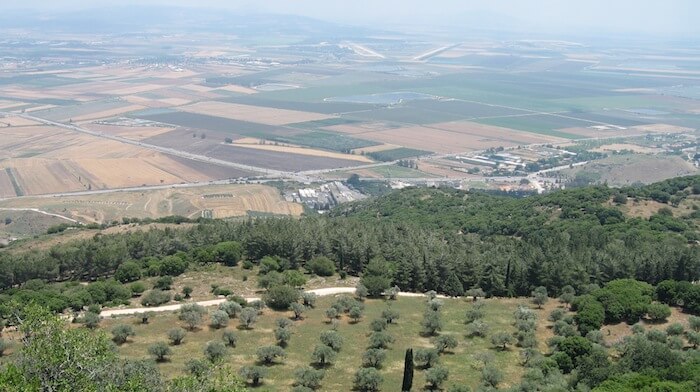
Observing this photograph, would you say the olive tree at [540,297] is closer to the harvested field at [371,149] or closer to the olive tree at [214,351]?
the olive tree at [214,351]

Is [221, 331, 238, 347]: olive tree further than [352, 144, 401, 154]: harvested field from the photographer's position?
No

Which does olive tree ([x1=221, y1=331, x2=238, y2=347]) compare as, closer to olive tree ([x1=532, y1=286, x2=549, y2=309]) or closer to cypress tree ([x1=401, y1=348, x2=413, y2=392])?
cypress tree ([x1=401, y1=348, x2=413, y2=392])

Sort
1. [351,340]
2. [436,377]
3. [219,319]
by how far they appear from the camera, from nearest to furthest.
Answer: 1. [436,377]
2. [351,340]
3. [219,319]

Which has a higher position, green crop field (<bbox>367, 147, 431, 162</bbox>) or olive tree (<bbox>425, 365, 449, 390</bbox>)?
olive tree (<bbox>425, 365, 449, 390</bbox>)

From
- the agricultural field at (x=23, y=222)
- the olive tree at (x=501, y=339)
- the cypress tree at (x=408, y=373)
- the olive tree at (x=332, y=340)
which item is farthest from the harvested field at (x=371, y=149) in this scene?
the cypress tree at (x=408, y=373)

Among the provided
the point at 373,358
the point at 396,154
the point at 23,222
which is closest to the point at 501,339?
the point at 373,358

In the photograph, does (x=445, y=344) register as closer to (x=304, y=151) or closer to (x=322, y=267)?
(x=322, y=267)

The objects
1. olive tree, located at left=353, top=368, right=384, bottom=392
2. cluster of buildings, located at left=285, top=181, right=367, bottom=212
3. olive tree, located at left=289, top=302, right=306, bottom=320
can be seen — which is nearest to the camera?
olive tree, located at left=353, top=368, right=384, bottom=392

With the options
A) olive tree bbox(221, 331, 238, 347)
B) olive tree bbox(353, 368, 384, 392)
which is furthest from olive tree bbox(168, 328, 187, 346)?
olive tree bbox(353, 368, 384, 392)
